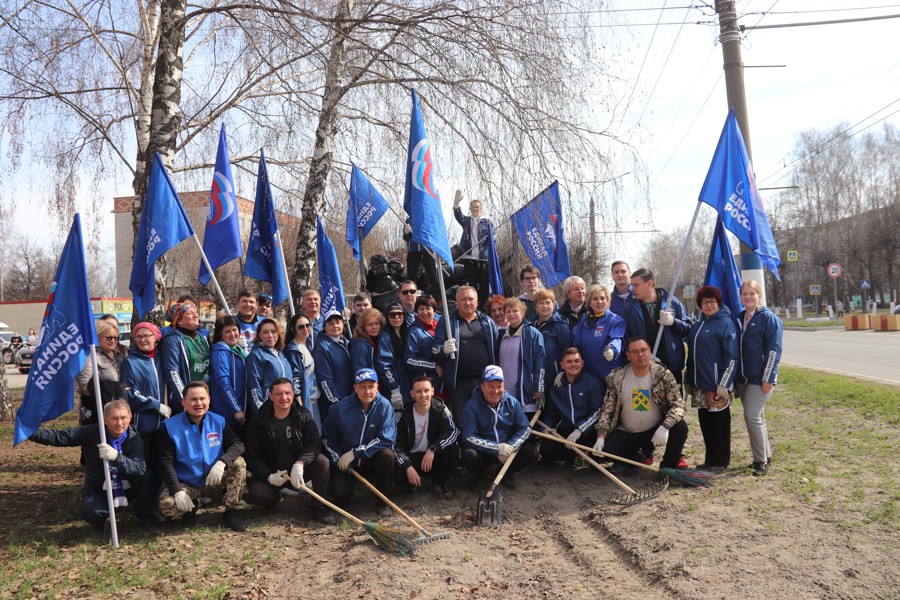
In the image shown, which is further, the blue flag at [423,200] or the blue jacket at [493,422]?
the blue flag at [423,200]

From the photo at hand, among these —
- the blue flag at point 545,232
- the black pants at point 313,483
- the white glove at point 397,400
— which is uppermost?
the blue flag at point 545,232

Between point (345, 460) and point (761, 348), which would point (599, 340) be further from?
point (345, 460)

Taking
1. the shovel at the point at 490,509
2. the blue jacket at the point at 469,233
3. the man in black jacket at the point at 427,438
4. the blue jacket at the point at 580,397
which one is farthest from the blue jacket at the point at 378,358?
the blue jacket at the point at 469,233

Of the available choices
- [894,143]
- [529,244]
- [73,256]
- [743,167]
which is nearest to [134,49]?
[73,256]

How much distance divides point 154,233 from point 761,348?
592 centimetres

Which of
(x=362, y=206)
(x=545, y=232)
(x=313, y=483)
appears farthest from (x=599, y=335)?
(x=362, y=206)

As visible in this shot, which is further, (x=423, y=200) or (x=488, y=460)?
(x=423, y=200)

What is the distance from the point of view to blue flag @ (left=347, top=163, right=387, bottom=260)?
9.38 metres

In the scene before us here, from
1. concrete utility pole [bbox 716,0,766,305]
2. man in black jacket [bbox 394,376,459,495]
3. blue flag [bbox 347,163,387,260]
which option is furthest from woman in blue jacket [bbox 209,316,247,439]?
concrete utility pole [bbox 716,0,766,305]

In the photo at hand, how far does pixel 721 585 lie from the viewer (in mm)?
4273

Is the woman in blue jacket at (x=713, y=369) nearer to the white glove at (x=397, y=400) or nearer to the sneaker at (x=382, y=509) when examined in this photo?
the white glove at (x=397, y=400)

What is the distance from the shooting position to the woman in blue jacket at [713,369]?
21.4ft

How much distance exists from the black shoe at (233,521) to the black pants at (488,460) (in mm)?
2057

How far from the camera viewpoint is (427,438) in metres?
6.58
